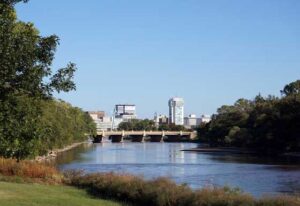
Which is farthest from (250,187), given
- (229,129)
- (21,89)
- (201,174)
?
(229,129)

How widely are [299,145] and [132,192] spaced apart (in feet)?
291

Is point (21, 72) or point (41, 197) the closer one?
point (21, 72)

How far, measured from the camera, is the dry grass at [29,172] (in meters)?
22.9

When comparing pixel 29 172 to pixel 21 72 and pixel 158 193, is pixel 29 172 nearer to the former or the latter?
pixel 158 193

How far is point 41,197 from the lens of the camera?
54.9ft

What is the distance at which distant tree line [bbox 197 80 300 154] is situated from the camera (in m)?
106

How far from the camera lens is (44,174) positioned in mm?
23328

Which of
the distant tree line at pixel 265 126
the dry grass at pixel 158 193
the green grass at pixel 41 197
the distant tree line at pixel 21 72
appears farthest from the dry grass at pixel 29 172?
the distant tree line at pixel 265 126

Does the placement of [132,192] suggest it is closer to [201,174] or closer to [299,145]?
[201,174]

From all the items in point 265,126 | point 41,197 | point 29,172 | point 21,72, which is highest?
point 265,126

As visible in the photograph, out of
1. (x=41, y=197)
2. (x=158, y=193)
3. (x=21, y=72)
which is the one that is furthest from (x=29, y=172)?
(x=21, y=72)

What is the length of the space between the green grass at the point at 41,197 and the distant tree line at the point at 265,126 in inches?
3545

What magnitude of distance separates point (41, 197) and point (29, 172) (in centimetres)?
641

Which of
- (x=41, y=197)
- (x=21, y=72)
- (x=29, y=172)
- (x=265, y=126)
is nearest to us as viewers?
(x=21, y=72)
